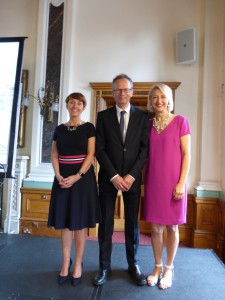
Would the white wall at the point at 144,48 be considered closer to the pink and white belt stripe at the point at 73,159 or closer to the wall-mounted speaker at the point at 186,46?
the wall-mounted speaker at the point at 186,46

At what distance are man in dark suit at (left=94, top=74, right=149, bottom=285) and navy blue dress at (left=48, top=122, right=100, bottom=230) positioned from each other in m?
0.10

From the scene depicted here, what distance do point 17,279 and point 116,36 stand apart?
3358mm

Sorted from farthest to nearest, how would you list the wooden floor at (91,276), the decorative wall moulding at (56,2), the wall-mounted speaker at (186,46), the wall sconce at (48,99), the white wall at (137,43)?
the decorative wall moulding at (56,2) → the wall sconce at (48,99) → the white wall at (137,43) → the wall-mounted speaker at (186,46) → the wooden floor at (91,276)

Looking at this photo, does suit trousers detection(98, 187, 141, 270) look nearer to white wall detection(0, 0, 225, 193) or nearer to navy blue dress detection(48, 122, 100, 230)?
navy blue dress detection(48, 122, 100, 230)

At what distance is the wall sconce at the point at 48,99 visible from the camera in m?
3.57

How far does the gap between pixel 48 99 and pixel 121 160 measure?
234 cm

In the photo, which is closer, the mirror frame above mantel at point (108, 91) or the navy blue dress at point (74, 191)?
the navy blue dress at point (74, 191)

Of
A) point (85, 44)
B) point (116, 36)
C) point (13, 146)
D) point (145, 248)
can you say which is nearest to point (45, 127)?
point (13, 146)

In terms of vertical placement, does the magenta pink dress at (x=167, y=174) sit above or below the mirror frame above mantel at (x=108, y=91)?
below

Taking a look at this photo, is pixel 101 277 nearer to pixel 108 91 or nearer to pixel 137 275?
pixel 137 275

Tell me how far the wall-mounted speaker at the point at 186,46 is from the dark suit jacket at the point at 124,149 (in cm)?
209

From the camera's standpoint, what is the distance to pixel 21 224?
11.7ft

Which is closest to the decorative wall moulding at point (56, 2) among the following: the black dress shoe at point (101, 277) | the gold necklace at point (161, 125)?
the gold necklace at point (161, 125)

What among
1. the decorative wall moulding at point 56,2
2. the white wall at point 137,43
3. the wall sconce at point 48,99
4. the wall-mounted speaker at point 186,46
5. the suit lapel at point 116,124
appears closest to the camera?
the suit lapel at point 116,124
